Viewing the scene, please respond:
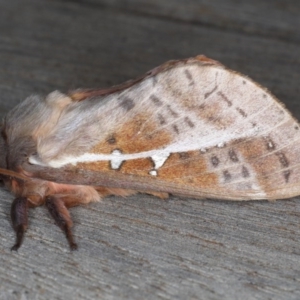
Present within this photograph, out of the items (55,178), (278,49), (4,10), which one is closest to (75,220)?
(55,178)

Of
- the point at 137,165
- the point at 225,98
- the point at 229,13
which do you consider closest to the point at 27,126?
the point at 137,165

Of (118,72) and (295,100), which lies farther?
(118,72)

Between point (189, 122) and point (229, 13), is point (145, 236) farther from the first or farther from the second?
point (229, 13)

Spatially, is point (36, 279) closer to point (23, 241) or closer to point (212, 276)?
point (23, 241)

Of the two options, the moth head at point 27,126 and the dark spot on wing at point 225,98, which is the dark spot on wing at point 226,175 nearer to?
the dark spot on wing at point 225,98

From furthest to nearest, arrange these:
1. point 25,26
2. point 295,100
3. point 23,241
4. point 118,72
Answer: point 25,26, point 118,72, point 295,100, point 23,241

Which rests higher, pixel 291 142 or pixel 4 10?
pixel 291 142

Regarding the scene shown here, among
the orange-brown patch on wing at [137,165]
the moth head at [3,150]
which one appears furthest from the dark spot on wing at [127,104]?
the moth head at [3,150]
